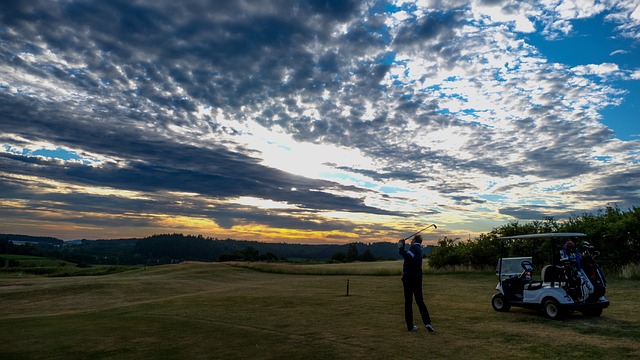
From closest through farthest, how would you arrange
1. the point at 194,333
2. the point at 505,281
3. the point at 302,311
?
the point at 194,333 → the point at 505,281 → the point at 302,311

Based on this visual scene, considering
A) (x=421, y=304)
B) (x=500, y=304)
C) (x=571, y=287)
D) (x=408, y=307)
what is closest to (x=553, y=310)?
(x=571, y=287)

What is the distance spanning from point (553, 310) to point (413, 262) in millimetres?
5546

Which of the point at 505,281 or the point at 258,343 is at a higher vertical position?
the point at 505,281

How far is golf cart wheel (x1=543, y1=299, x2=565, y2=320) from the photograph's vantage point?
13773 mm

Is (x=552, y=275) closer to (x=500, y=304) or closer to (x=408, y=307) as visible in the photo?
(x=500, y=304)

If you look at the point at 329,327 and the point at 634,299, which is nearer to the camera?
the point at 329,327

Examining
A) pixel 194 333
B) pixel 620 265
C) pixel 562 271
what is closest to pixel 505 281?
pixel 562 271

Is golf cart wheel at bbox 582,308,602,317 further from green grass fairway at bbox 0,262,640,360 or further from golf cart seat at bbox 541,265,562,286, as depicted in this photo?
golf cart seat at bbox 541,265,562,286

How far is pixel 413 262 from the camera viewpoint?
42.4ft

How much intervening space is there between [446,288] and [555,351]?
18.1 meters

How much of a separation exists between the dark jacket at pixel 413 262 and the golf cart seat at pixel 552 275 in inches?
195

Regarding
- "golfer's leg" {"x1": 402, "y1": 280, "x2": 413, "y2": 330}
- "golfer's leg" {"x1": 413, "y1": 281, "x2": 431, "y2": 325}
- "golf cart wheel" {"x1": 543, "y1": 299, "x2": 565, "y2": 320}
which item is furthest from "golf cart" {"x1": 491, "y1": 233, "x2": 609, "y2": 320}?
"golfer's leg" {"x1": 402, "y1": 280, "x2": 413, "y2": 330}

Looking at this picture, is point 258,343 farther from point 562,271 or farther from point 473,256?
point 473,256

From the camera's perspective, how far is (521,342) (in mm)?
10797
